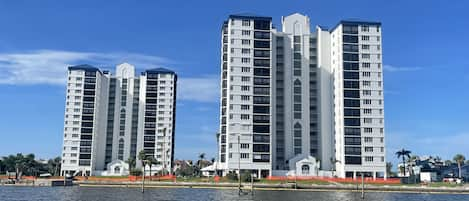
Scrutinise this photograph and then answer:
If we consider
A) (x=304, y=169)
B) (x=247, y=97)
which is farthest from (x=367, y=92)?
(x=247, y=97)

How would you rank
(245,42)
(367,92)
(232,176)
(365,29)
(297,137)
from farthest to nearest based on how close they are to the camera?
1. (365,29)
2. (297,137)
3. (245,42)
4. (367,92)
5. (232,176)

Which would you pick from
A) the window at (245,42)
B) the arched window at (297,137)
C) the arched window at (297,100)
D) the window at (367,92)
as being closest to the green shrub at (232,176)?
the arched window at (297,137)

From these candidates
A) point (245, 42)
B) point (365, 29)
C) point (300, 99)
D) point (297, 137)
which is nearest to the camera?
point (245, 42)

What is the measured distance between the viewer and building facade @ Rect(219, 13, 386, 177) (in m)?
172

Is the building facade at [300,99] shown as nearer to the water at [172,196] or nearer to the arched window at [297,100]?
the arched window at [297,100]

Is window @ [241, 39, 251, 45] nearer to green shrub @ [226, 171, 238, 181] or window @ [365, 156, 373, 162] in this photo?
green shrub @ [226, 171, 238, 181]

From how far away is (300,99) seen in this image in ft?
592

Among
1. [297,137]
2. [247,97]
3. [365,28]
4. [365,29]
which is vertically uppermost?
[365,28]

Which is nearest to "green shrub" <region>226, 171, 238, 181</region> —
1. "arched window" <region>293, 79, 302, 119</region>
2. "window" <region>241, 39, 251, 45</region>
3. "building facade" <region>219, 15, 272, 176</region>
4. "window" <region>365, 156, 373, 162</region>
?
"building facade" <region>219, 15, 272, 176</region>

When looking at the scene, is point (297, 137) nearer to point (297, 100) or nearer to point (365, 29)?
point (297, 100)

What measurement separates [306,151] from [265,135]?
1637 cm

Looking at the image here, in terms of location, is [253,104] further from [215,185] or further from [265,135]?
[215,185]

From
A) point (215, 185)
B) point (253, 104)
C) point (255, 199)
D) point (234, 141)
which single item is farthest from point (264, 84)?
point (255, 199)

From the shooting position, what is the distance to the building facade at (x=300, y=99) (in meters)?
172
